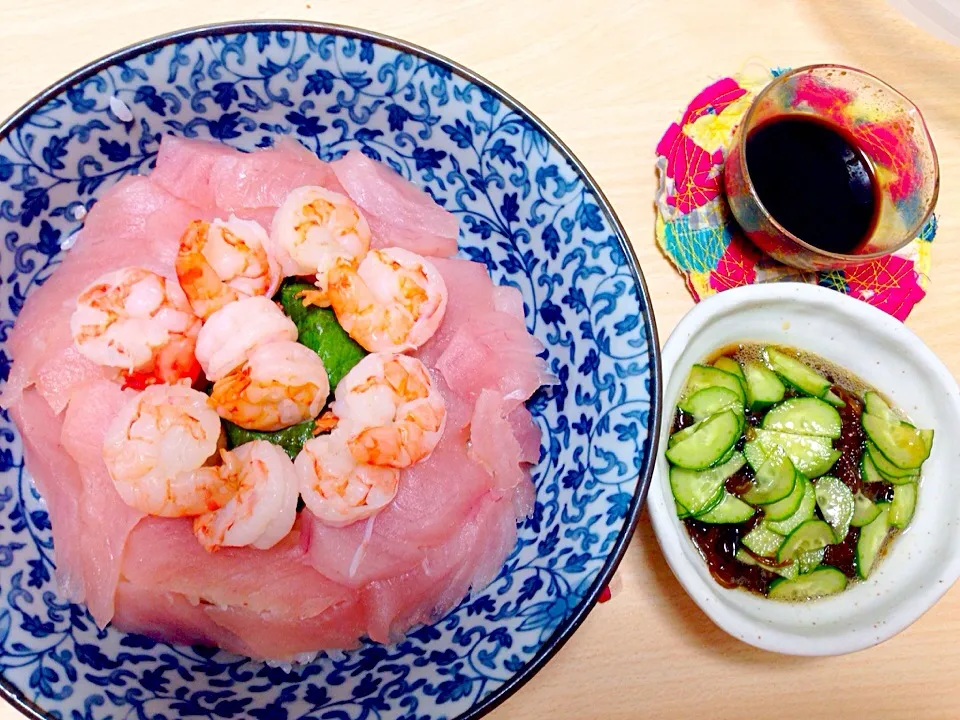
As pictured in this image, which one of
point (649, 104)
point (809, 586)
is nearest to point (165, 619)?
point (809, 586)

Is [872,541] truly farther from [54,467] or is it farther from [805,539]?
[54,467]

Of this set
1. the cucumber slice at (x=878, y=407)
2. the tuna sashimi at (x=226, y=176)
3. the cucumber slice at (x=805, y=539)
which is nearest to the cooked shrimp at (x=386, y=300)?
the tuna sashimi at (x=226, y=176)

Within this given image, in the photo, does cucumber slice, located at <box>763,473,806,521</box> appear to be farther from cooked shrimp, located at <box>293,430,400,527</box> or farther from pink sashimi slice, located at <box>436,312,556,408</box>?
cooked shrimp, located at <box>293,430,400,527</box>

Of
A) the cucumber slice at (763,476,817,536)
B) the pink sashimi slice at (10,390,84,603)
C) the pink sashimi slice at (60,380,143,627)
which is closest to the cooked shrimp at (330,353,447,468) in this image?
the pink sashimi slice at (60,380,143,627)

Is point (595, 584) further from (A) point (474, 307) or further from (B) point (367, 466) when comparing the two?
(A) point (474, 307)

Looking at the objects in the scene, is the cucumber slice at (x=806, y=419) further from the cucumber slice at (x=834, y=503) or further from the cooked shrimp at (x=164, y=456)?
the cooked shrimp at (x=164, y=456)
